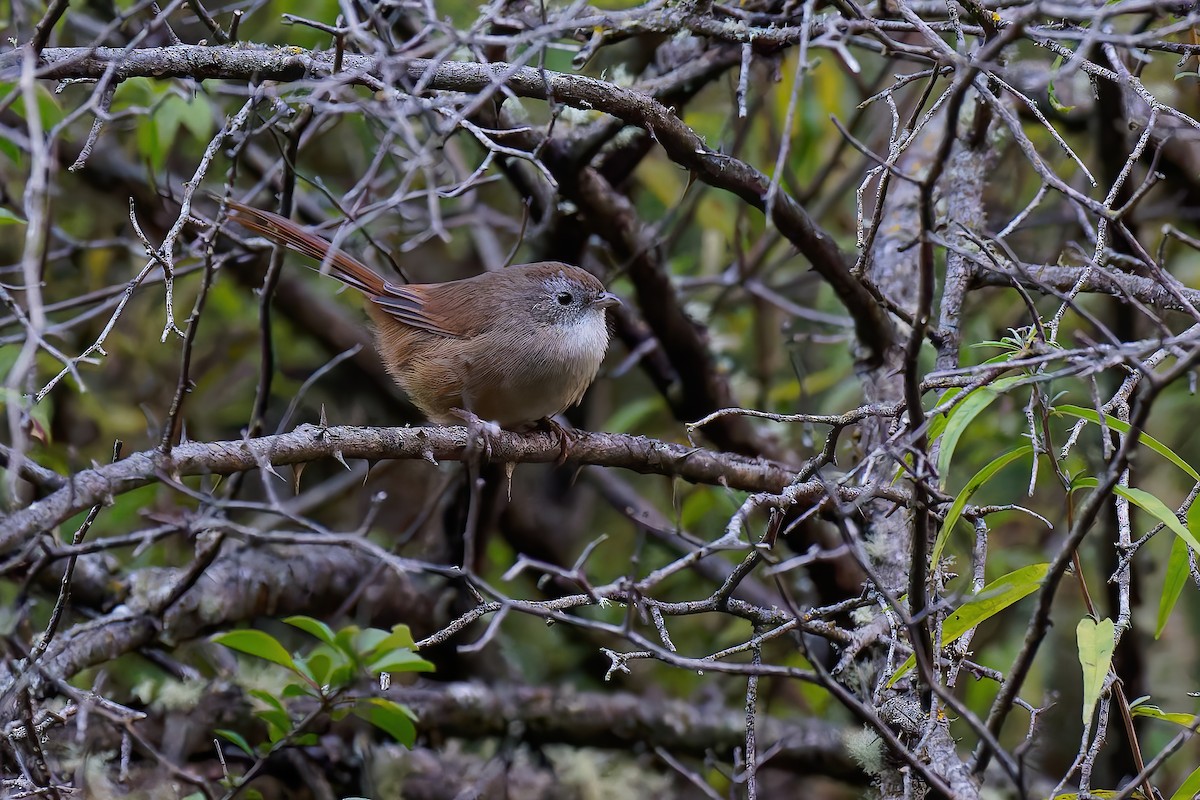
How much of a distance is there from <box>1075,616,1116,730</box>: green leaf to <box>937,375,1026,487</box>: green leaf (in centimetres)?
41

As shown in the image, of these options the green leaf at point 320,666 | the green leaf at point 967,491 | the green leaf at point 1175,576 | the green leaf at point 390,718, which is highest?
the green leaf at point 967,491

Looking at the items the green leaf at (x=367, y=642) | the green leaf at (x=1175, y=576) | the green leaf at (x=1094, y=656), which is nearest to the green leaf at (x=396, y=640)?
the green leaf at (x=367, y=642)

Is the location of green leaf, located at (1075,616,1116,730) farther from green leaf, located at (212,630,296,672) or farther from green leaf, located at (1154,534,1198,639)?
green leaf, located at (212,630,296,672)

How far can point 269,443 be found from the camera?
2527 mm

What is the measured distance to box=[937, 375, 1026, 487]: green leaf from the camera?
213cm

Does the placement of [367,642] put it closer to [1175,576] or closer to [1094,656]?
[1094,656]

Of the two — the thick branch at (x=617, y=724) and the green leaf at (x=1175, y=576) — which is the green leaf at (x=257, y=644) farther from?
the thick branch at (x=617, y=724)

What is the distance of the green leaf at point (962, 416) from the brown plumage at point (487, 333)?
226cm

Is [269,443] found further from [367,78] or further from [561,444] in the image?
[561,444]

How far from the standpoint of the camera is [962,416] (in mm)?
2154

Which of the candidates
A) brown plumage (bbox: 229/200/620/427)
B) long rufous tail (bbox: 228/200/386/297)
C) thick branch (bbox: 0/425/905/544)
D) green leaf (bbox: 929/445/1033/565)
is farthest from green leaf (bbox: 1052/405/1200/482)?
long rufous tail (bbox: 228/200/386/297)

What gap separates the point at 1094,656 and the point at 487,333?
289 centimetres

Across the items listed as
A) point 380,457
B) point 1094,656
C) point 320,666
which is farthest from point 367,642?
point 1094,656

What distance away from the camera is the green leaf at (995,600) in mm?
2229
